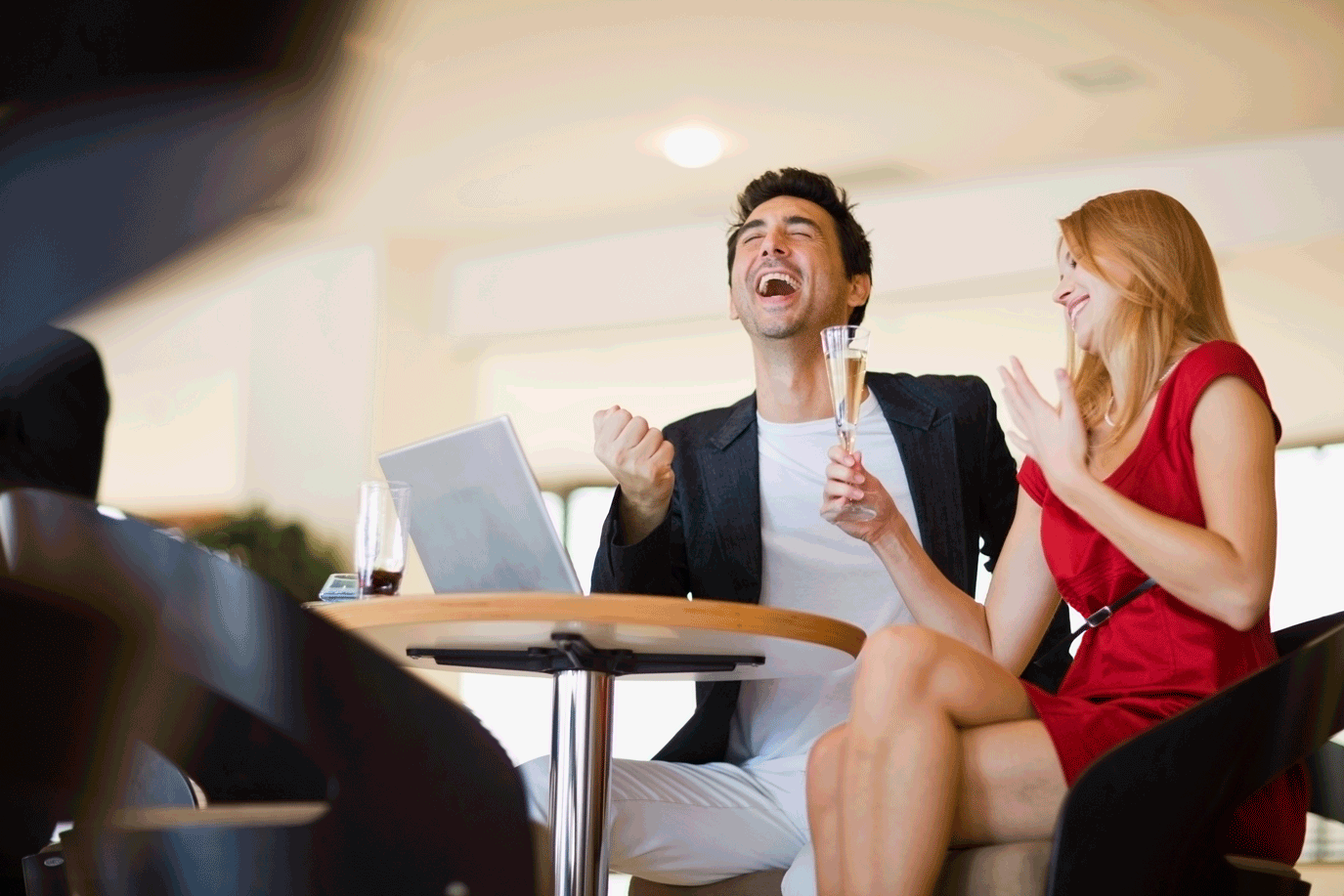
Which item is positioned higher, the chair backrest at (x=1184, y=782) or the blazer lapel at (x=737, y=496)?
the blazer lapel at (x=737, y=496)

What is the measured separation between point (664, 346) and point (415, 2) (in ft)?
6.70

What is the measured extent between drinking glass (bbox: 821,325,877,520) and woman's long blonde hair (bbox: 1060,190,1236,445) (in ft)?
0.85

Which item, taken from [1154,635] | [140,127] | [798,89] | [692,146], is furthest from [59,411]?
[140,127]

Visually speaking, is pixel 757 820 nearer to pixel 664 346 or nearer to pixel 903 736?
pixel 903 736

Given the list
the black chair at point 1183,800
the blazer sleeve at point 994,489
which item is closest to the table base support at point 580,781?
the black chair at point 1183,800

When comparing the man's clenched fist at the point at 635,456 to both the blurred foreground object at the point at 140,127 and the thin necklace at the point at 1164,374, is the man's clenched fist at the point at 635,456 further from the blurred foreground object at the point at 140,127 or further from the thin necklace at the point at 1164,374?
the blurred foreground object at the point at 140,127

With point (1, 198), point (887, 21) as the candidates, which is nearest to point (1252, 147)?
point (887, 21)

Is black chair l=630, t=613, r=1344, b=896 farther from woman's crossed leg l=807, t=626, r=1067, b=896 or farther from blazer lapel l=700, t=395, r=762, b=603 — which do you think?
blazer lapel l=700, t=395, r=762, b=603

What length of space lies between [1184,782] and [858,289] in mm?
1514

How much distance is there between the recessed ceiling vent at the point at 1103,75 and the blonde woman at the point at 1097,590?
3.63 metres

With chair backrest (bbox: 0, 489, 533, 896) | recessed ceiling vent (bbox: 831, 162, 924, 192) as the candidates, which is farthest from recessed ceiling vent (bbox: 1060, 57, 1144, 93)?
chair backrest (bbox: 0, 489, 533, 896)

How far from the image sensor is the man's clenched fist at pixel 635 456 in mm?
1565

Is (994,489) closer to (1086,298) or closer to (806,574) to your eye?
(806,574)

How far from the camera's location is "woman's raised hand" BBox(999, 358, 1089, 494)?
4.27 feet
